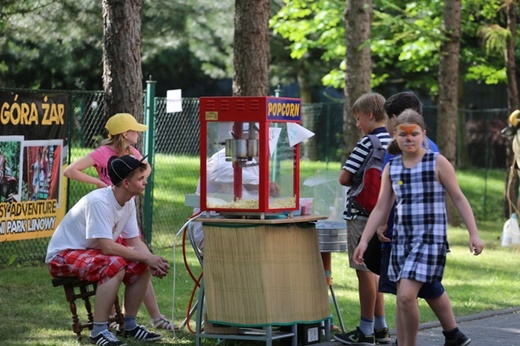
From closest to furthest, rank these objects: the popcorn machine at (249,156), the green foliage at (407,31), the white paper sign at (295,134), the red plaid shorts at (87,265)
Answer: the popcorn machine at (249,156) < the red plaid shorts at (87,265) < the white paper sign at (295,134) < the green foliage at (407,31)

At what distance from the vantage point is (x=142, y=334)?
326 inches

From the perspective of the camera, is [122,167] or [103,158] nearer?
[122,167]

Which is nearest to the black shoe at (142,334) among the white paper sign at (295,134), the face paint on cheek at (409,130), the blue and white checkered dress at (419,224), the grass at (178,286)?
the grass at (178,286)

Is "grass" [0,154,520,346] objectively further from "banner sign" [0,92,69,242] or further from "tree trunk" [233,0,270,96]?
"tree trunk" [233,0,270,96]

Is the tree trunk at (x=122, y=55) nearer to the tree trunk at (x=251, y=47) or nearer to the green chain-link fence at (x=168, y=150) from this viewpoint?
the green chain-link fence at (x=168, y=150)

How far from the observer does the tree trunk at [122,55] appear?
1161 centimetres

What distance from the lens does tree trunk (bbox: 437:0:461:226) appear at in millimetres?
18516

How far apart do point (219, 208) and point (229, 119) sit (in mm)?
650

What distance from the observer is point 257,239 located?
7.67 m

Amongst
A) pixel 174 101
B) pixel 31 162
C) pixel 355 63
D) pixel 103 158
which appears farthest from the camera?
pixel 355 63

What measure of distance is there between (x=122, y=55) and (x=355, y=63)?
580cm

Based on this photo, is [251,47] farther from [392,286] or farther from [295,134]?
[392,286]

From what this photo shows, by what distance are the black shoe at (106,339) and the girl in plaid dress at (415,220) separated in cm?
192

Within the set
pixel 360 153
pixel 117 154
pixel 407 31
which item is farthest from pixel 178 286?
pixel 407 31
